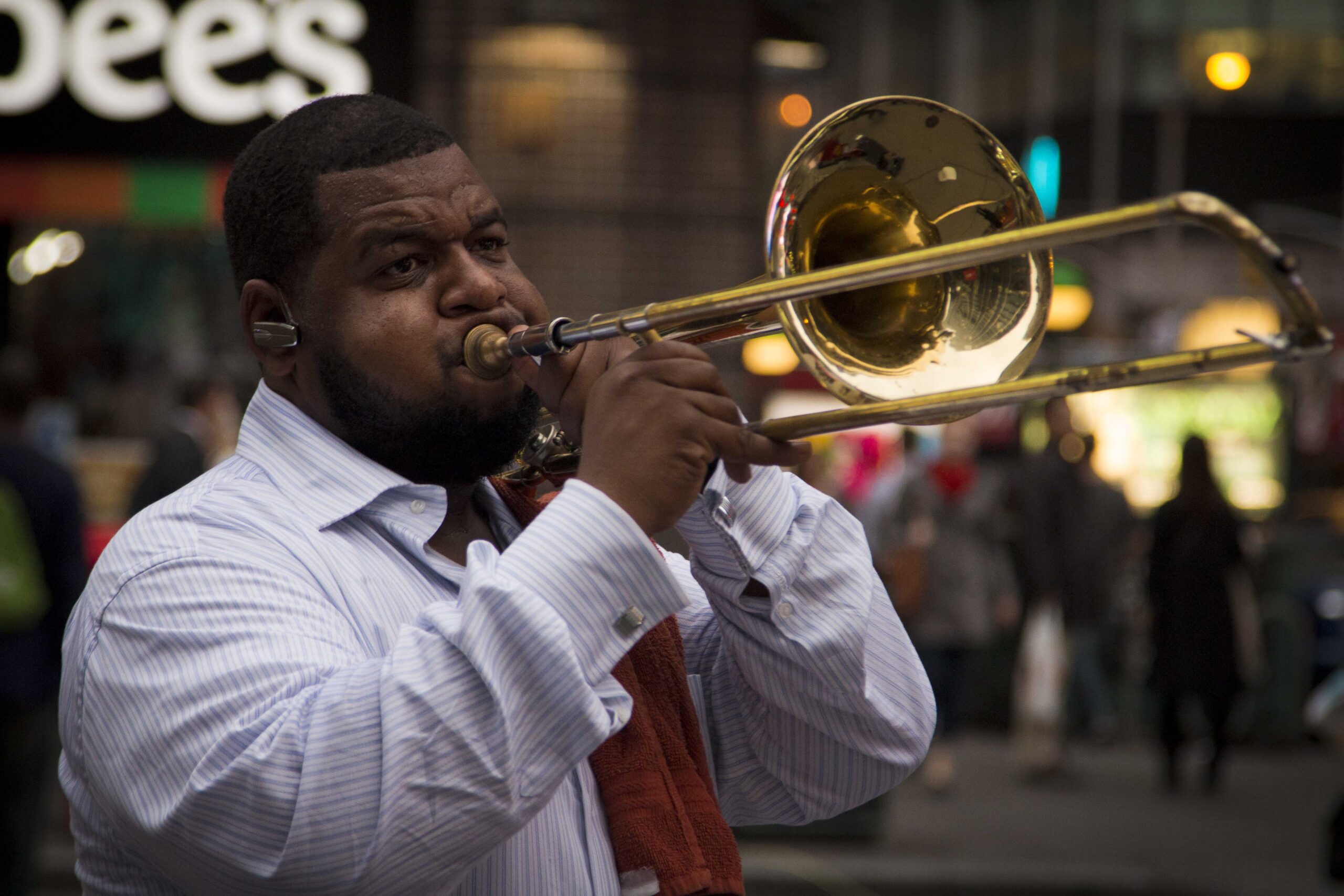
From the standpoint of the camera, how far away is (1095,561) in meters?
8.38

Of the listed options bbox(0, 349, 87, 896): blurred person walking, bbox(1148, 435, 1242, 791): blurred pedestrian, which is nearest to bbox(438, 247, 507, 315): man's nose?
bbox(0, 349, 87, 896): blurred person walking

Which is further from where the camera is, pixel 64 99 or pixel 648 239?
pixel 648 239

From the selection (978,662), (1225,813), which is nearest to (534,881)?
(1225,813)

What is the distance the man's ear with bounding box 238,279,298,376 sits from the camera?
5.99ft

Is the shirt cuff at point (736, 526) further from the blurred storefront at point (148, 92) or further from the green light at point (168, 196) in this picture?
the green light at point (168, 196)

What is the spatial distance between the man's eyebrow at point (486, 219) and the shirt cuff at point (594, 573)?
0.48 metres

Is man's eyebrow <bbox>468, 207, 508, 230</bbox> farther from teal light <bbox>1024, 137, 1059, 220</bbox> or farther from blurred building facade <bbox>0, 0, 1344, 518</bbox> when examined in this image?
teal light <bbox>1024, 137, 1059, 220</bbox>

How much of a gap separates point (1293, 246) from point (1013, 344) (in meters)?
21.7

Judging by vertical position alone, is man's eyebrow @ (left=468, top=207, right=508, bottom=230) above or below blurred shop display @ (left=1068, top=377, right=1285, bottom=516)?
above

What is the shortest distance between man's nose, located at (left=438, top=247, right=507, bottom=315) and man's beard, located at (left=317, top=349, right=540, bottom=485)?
11 centimetres

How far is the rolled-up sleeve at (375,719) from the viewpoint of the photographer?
4.58 feet

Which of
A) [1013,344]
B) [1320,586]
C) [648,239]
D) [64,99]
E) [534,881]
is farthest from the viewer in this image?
[1320,586]

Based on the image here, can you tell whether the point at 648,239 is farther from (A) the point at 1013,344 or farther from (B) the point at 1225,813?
(A) the point at 1013,344

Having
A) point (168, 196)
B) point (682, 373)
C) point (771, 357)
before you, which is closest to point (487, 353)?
point (682, 373)
